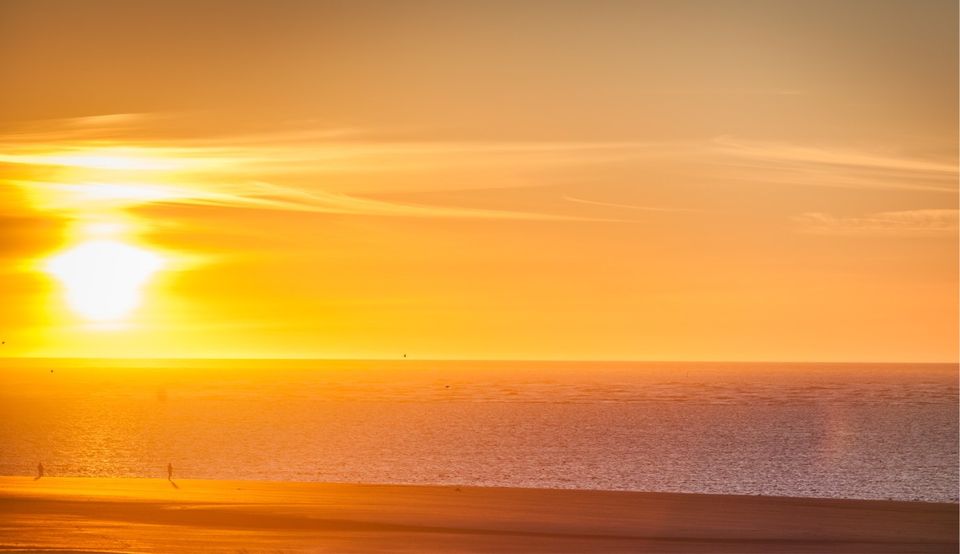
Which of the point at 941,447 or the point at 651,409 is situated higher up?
the point at 651,409

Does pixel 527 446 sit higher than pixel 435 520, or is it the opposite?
pixel 527 446

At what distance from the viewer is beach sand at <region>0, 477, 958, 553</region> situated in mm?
35562

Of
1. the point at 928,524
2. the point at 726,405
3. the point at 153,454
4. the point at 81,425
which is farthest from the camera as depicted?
the point at 726,405

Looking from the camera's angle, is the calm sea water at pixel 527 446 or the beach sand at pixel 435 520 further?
the calm sea water at pixel 527 446

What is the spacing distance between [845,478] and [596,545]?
42384 mm

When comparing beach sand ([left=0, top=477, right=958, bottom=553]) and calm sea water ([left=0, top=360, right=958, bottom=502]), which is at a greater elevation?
calm sea water ([left=0, top=360, right=958, bottom=502])

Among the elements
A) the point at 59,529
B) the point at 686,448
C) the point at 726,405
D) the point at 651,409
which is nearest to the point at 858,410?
the point at 726,405

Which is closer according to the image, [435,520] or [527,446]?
[435,520]

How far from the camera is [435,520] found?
130 feet

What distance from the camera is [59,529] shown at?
37219 mm

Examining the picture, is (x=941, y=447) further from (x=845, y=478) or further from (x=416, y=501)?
(x=416, y=501)

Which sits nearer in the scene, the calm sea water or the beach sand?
the beach sand

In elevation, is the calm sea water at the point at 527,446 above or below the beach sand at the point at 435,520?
above

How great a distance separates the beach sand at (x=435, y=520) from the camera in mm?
35562
